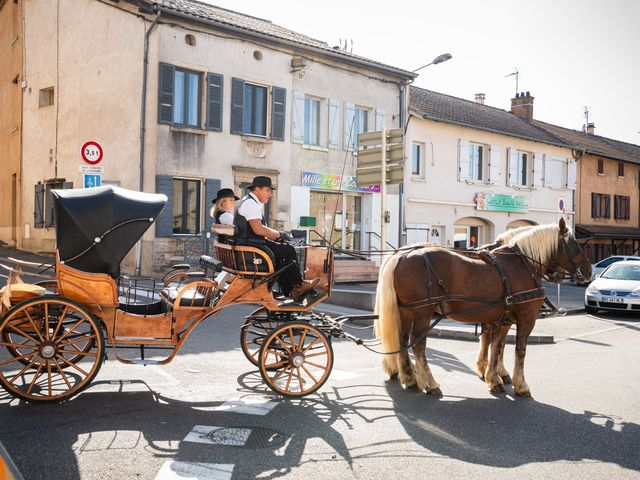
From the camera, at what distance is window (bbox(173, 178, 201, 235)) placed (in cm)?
1767

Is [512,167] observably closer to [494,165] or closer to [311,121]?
[494,165]

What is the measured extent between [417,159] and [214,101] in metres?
9.51

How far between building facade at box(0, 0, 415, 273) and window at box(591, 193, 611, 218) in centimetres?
1666

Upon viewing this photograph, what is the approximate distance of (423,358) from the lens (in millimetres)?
6348

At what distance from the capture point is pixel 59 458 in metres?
4.08

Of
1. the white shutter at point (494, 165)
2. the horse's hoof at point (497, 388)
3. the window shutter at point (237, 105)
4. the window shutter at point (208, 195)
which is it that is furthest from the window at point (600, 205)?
the horse's hoof at point (497, 388)

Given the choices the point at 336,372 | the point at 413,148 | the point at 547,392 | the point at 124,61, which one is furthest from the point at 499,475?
the point at 413,148

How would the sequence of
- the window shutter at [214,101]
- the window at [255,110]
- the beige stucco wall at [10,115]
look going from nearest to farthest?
1. the window shutter at [214,101]
2. the window at [255,110]
3. the beige stucco wall at [10,115]

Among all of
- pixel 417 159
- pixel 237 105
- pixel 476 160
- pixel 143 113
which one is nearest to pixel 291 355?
pixel 143 113

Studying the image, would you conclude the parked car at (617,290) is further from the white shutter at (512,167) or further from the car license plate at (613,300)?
the white shutter at (512,167)

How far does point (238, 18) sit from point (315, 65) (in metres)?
3.14

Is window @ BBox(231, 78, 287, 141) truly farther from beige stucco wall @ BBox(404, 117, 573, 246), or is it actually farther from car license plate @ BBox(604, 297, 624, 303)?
car license plate @ BBox(604, 297, 624, 303)

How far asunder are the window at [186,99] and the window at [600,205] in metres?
24.5

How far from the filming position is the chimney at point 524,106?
33.2 m
